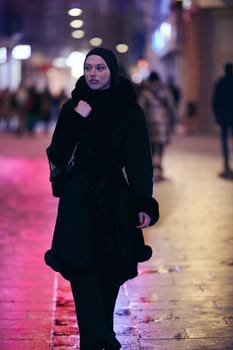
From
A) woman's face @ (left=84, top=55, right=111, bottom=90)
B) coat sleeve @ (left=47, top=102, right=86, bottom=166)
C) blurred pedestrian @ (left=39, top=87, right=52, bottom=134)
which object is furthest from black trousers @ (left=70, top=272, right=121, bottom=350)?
blurred pedestrian @ (left=39, top=87, right=52, bottom=134)

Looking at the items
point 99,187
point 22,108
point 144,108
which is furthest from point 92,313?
point 22,108

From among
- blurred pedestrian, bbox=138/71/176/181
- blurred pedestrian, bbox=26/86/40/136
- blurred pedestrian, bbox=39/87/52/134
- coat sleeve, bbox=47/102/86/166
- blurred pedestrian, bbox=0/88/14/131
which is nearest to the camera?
coat sleeve, bbox=47/102/86/166

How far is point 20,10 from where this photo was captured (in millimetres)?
66188

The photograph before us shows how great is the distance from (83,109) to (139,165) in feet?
1.38

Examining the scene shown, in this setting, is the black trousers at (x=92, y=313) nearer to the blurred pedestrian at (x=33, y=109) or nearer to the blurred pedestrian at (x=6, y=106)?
the blurred pedestrian at (x=33, y=109)

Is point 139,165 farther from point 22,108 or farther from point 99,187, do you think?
point 22,108

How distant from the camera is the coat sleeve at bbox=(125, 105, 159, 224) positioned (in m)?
4.66

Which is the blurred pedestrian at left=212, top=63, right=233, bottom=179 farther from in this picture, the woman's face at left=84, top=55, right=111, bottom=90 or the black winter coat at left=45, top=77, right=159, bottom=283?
the woman's face at left=84, top=55, right=111, bottom=90

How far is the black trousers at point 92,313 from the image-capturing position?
4.68 m

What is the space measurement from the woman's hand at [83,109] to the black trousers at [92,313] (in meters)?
0.84

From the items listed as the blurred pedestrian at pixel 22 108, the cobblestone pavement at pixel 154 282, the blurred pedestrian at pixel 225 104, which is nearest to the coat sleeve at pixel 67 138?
the cobblestone pavement at pixel 154 282

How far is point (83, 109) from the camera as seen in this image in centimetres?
461

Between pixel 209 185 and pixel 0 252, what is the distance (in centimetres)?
596

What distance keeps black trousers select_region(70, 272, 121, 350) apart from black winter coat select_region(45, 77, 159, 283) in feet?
0.27
